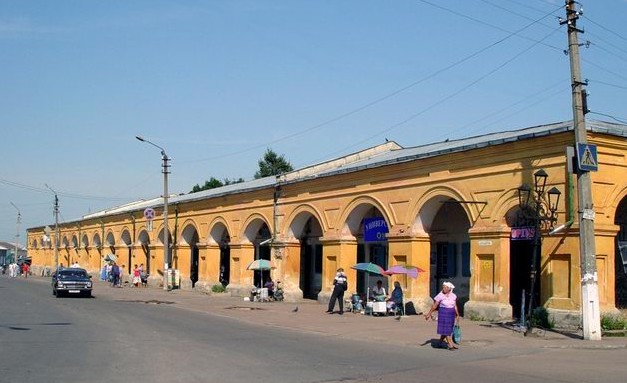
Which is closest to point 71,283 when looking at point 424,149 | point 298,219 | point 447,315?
point 298,219

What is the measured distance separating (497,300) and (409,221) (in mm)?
5141

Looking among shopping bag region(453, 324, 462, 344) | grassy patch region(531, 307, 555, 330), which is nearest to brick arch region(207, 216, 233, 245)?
grassy patch region(531, 307, 555, 330)

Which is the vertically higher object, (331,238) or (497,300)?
(331,238)

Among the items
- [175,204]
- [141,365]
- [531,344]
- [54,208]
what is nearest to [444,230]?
[531,344]

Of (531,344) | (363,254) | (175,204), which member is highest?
(175,204)

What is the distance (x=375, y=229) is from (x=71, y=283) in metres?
16.1

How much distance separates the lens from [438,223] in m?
28.9

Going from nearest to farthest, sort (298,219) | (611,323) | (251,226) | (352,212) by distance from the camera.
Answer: (611,323) → (352,212) → (298,219) → (251,226)

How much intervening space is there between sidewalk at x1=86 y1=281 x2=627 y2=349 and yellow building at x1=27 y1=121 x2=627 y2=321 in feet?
5.67

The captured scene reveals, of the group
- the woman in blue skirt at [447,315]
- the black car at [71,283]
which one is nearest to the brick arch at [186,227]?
the black car at [71,283]

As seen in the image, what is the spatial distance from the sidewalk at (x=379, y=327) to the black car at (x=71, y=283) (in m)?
6.39

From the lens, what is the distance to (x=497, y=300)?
2272 cm

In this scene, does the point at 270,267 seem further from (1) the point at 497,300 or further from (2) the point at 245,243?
(1) the point at 497,300

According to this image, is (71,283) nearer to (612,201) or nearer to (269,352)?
(269,352)
